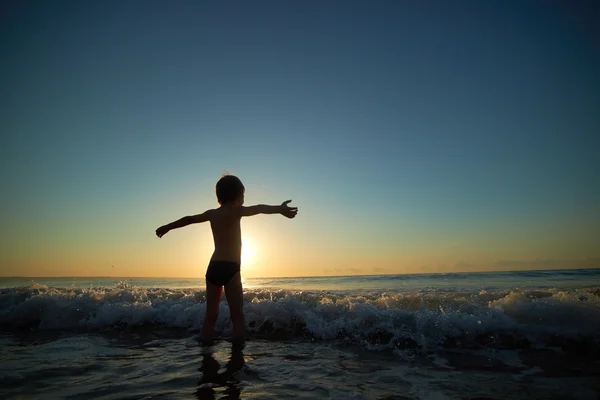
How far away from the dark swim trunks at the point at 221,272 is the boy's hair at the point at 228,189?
85cm

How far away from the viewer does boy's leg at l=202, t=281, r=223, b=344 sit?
14.7 ft

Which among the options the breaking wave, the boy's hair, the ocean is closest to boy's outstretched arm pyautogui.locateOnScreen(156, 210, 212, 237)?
the boy's hair

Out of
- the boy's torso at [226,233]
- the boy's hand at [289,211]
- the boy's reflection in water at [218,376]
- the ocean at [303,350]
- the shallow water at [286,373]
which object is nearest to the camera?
the boy's reflection in water at [218,376]

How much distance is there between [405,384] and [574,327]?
11.3ft

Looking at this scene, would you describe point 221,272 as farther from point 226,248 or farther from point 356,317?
point 356,317

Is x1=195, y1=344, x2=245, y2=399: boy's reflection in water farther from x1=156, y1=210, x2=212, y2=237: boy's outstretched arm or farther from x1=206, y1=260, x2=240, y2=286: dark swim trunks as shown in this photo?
x1=156, y1=210, x2=212, y2=237: boy's outstretched arm

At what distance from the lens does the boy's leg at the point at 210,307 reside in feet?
14.7

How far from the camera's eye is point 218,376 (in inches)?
126

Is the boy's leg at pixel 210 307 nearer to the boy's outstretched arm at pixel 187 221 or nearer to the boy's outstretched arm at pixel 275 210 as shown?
the boy's outstretched arm at pixel 187 221

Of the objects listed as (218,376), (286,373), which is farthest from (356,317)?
(218,376)

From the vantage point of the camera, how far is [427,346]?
476cm

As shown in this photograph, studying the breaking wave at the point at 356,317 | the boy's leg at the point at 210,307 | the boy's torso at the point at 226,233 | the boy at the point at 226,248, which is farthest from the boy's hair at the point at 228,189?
the breaking wave at the point at 356,317

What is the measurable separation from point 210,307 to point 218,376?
1.36m

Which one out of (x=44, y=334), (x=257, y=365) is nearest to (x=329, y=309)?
(x=257, y=365)
